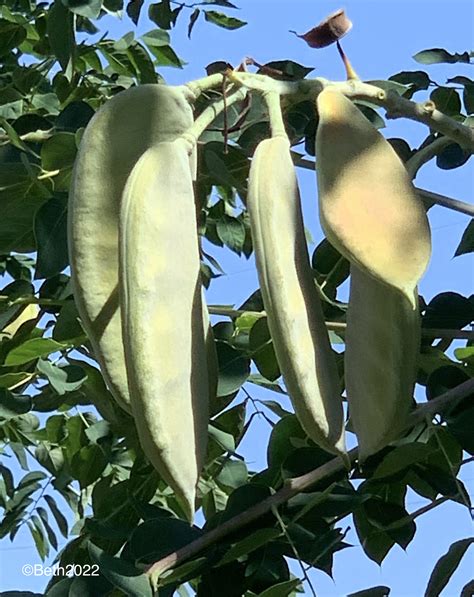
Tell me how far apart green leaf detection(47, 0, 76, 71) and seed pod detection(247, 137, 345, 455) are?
0.66 m

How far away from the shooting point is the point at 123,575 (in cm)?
83

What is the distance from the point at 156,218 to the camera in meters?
0.61

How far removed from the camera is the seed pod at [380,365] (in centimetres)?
63

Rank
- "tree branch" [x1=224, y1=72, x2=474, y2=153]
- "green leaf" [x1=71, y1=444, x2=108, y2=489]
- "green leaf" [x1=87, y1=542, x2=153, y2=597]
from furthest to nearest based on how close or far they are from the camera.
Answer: "green leaf" [x1=71, y1=444, x2=108, y2=489] < "green leaf" [x1=87, y1=542, x2=153, y2=597] < "tree branch" [x1=224, y1=72, x2=474, y2=153]

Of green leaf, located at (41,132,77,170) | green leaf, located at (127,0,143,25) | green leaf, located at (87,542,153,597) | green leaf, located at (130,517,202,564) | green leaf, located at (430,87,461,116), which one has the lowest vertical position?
green leaf, located at (130,517,202,564)

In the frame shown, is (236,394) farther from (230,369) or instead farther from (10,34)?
(10,34)

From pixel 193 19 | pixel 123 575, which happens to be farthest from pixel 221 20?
pixel 123 575

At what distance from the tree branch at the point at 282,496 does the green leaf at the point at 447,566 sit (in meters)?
0.11

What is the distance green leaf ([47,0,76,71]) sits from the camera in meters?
1.22

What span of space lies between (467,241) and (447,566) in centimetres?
36

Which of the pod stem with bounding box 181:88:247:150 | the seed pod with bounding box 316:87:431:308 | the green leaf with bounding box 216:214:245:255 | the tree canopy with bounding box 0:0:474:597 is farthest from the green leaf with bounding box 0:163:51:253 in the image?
the green leaf with bounding box 216:214:245:255

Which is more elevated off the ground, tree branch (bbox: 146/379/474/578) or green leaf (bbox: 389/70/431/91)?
green leaf (bbox: 389/70/431/91)

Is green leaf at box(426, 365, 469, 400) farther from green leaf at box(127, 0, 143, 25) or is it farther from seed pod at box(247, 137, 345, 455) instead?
green leaf at box(127, 0, 143, 25)

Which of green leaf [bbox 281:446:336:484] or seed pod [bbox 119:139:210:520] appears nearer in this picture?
seed pod [bbox 119:139:210:520]
